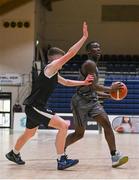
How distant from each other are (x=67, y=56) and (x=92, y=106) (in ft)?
3.50

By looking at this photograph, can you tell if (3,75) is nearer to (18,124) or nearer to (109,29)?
(18,124)

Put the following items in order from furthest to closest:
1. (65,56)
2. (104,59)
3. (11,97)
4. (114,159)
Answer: (104,59)
(11,97)
(114,159)
(65,56)

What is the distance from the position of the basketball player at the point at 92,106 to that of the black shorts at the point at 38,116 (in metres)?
0.54

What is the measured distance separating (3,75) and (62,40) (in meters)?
4.59

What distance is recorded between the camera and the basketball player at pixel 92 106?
7.73 meters

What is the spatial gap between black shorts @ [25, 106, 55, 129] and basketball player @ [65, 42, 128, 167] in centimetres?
54

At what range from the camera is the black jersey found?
7.54 m

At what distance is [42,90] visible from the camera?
7.55 metres

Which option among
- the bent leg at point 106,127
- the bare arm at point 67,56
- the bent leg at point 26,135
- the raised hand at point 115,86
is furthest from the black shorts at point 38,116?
the raised hand at point 115,86

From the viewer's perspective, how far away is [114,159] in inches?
305

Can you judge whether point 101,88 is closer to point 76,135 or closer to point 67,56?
point 67,56

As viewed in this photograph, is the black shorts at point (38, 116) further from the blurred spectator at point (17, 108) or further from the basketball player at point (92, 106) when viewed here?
the blurred spectator at point (17, 108)

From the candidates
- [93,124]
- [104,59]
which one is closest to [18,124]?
[93,124]

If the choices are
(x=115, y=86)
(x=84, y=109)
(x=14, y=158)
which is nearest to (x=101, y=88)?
(x=115, y=86)
